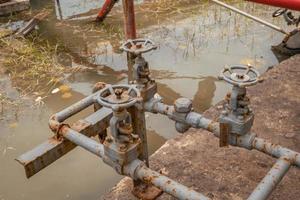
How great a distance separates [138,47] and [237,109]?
0.64m

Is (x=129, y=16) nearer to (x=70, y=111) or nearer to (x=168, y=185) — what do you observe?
(x=70, y=111)

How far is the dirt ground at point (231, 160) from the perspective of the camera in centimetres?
242

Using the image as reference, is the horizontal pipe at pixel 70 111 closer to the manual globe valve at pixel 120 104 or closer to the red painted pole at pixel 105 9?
the manual globe valve at pixel 120 104

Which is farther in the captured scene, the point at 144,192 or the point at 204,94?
the point at 204,94

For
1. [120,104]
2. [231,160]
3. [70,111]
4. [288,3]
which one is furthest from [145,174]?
[288,3]

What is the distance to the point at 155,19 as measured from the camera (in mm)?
5750

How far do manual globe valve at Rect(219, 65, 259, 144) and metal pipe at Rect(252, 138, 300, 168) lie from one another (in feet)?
0.28

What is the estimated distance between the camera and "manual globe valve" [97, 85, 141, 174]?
1.72 m

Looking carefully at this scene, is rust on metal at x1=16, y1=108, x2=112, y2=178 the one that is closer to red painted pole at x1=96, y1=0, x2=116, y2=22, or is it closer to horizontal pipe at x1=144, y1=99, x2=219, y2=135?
horizontal pipe at x1=144, y1=99, x2=219, y2=135

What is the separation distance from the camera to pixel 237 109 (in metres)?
1.96

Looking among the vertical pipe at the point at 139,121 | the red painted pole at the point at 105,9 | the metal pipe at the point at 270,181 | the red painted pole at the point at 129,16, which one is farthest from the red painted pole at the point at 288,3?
the red painted pole at the point at 105,9

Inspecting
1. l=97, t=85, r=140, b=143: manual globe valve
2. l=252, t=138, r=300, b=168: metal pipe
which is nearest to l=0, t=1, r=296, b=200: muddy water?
l=97, t=85, r=140, b=143: manual globe valve

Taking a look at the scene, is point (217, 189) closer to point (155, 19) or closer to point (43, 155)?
point (43, 155)

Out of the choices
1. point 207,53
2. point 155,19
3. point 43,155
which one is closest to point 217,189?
point 43,155
